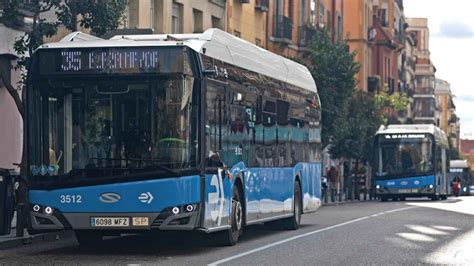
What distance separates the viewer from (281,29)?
54.8m

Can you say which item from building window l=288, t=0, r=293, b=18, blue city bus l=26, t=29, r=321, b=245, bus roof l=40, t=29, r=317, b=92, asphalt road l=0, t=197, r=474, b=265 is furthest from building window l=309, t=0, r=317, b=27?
blue city bus l=26, t=29, r=321, b=245

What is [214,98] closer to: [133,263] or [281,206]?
[133,263]

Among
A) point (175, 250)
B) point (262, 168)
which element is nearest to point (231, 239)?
point (175, 250)

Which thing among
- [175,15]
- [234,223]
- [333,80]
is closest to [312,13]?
[333,80]

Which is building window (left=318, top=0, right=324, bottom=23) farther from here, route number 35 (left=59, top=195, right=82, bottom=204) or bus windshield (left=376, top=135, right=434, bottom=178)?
route number 35 (left=59, top=195, right=82, bottom=204)

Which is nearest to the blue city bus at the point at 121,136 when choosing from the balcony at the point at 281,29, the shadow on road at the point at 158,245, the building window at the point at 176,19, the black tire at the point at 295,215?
the shadow on road at the point at 158,245

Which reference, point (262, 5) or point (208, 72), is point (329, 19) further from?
point (208, 72)

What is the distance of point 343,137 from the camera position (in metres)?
56.5

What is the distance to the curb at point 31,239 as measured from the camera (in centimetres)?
1936

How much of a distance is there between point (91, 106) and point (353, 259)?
421 centimetres

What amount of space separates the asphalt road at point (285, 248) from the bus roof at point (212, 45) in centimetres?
294

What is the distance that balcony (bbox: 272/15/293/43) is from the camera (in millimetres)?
54531

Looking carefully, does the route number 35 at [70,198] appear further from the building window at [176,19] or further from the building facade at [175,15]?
the building window at [176,19]

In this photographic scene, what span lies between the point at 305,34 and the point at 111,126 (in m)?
43.6
